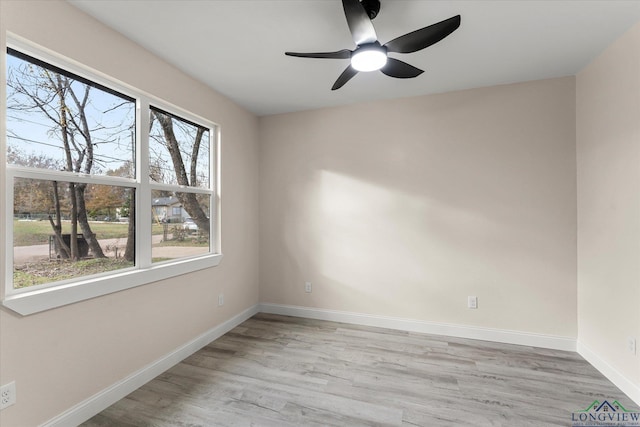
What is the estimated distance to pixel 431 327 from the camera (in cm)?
298

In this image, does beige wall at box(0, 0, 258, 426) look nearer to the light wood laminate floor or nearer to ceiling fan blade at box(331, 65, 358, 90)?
the light wood laminate floor

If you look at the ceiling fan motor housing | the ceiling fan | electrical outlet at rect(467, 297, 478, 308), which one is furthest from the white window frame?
electrical outlet at rect(467, 297, 478, 308)

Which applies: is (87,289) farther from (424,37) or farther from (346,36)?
(424,37)

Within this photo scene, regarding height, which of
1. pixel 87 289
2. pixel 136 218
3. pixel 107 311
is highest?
pixel 136 218

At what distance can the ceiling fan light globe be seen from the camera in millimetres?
1687

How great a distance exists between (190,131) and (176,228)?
976 mm

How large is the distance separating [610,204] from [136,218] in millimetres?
3689

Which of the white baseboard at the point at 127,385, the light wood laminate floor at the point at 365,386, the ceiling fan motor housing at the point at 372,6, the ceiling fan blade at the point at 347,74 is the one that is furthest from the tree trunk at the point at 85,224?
the ceiling fan motor housing at the point at 372,6

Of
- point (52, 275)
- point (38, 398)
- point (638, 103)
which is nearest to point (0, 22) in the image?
point (52, 275)

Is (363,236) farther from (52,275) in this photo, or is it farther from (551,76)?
(52,275)

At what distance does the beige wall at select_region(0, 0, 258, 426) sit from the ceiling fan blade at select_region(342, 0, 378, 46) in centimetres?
164

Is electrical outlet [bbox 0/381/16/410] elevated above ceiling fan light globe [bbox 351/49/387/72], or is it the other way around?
ceiling fan light globe [bbox 351/49/387/72]

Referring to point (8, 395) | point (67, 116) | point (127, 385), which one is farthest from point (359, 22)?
point (127, 385)

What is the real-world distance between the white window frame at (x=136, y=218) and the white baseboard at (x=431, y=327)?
47.6 inches
